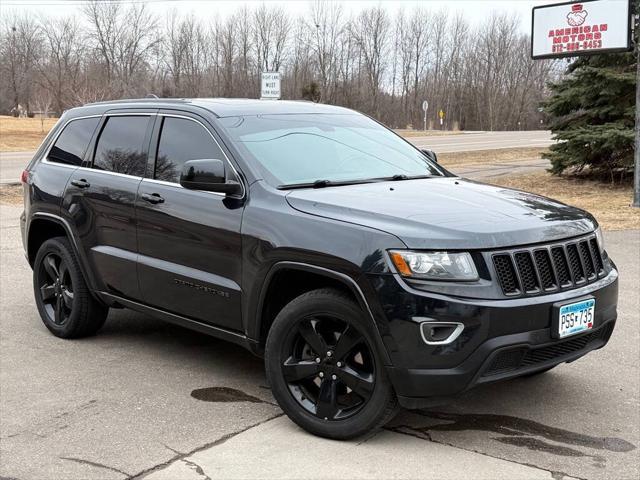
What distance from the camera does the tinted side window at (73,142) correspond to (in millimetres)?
5863

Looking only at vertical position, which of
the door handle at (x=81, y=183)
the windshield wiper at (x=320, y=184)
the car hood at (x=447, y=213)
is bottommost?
the car hood at (x=447, y=213)

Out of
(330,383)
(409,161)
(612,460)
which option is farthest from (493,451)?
(409,161)

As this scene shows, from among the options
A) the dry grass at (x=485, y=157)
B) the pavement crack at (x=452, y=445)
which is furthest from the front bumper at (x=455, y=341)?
the dry grass at (x=485, y=157)

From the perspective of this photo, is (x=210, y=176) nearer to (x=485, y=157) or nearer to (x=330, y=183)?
(x=330, y=183)

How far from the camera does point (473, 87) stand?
272 ft

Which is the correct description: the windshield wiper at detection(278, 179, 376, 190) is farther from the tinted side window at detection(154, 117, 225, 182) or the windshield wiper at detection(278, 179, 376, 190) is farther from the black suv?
the tinted side window at detection(154, 117, 225, 182)

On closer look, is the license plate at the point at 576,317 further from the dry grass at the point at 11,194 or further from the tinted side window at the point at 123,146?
the dry grass at the point at 11,194

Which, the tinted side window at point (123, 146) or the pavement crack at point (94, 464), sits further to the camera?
the tinted side window at point (123, 146)

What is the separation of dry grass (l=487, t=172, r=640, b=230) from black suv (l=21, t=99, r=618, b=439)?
7.76 meters

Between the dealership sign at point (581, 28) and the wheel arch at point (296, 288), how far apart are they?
1340cm

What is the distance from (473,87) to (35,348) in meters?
81.3

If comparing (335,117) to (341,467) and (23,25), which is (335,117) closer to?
(341,467)

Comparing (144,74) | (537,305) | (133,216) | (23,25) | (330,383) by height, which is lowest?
(330,383)

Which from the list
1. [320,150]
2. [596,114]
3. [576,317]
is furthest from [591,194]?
[576,317]
